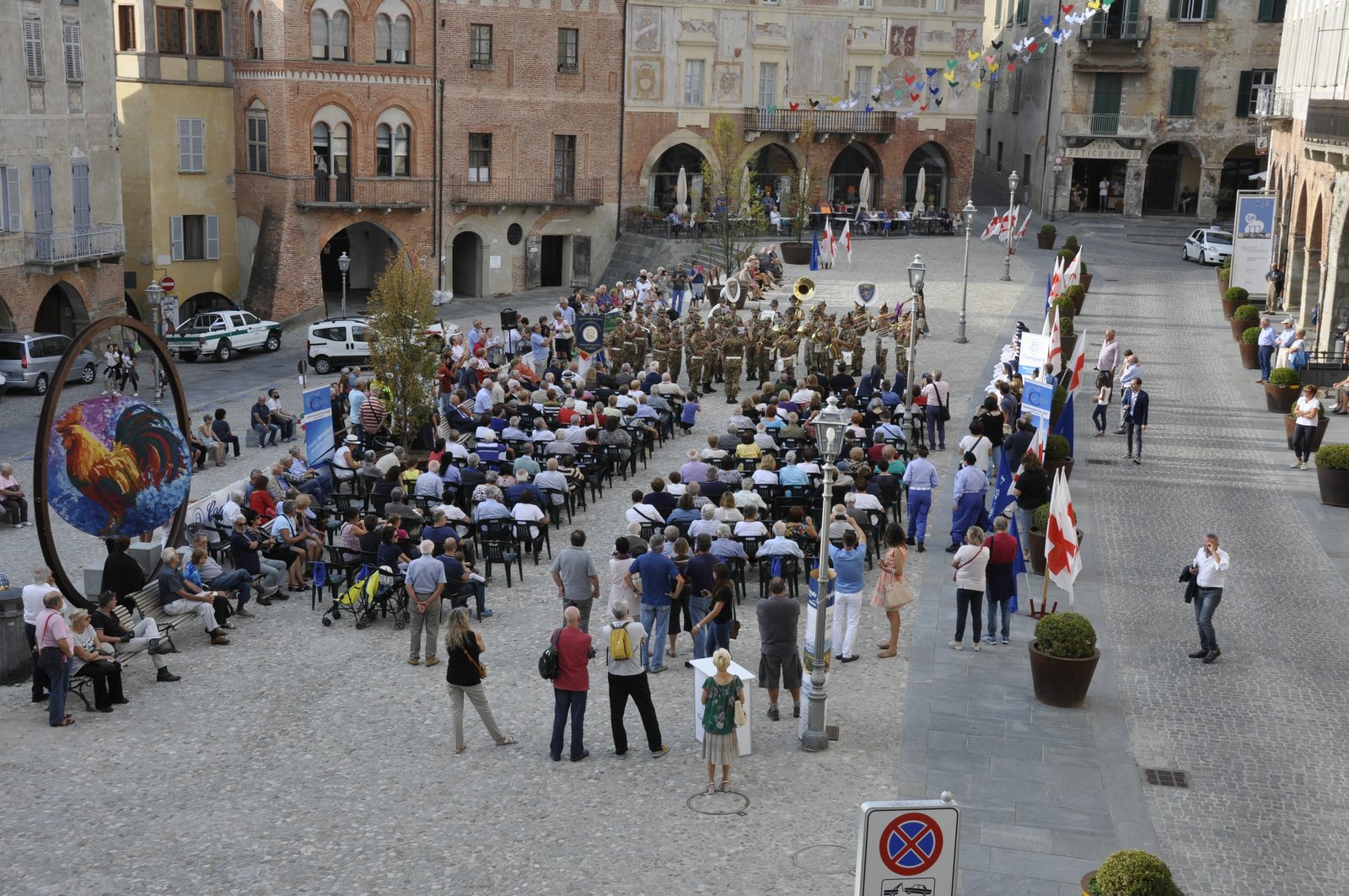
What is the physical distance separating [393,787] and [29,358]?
25680mm

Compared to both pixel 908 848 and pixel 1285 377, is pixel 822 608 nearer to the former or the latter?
pixel 908 848

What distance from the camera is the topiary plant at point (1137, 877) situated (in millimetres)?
9484

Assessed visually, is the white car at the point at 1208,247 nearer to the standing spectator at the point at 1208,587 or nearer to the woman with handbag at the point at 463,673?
the standing spectator at the point at 1208,587

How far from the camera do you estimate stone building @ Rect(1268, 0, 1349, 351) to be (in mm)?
31841

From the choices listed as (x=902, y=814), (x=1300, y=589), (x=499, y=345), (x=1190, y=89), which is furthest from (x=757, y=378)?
(x=1190, y=89)

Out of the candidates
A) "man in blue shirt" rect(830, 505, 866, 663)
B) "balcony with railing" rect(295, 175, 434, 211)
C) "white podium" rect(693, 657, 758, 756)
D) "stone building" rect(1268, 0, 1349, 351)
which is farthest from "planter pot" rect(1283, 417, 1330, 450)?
"balcony with railing" rect(295, 175, 434, 211)

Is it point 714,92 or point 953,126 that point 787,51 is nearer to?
point 714,92

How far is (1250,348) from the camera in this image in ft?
106

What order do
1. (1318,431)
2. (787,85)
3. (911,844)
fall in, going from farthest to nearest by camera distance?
(787,85)
(1318,431)
(911,844)

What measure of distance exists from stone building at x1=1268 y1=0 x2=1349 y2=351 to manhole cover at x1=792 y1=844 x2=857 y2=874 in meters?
22.9

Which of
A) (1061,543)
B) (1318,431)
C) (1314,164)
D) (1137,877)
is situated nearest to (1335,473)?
(1318,431)

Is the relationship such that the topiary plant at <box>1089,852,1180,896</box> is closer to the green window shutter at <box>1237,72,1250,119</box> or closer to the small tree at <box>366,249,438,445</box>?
the small tree at <box>366,249,438,445</box>

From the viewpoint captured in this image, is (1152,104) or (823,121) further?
(1152,104)

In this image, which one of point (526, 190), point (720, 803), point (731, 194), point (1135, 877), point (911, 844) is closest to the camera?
point (911, 844)
